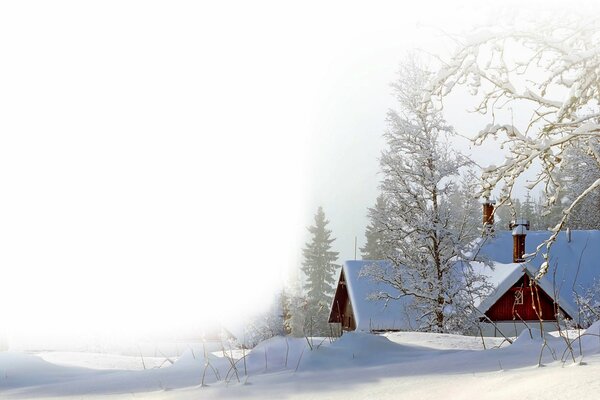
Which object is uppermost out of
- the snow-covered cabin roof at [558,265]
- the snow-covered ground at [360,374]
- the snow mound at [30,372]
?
the snow-covered cabin roof at [558,265]

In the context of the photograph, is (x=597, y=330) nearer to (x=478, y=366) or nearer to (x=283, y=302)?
(x=478, y=366)

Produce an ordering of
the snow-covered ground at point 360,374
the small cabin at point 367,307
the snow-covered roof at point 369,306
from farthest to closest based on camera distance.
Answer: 1. the snow-covered roof at point 369,306
2. the small cabin at point 367,307
3. the snow-covered ground at point 360,374

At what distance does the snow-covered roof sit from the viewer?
2465cm

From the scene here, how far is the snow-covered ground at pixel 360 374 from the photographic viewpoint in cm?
328

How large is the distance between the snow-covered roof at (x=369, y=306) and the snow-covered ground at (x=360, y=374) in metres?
17.5

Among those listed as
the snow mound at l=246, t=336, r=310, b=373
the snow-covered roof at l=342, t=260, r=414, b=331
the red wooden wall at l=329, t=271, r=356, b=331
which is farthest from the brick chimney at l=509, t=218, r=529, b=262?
the snow mound at l=246, t=336, r=310, b=373

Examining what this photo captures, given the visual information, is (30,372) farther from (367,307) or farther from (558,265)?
(558,265)

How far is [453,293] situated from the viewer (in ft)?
63.4

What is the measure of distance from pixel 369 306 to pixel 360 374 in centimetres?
2261

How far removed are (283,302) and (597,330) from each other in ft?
133

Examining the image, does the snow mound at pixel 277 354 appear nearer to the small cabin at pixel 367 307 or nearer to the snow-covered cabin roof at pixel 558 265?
the small cabin at pixel 367 307

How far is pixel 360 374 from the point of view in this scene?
4.14 metres

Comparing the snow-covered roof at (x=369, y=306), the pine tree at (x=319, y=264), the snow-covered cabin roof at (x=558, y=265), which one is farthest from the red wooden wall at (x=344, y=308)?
the pine tree at (x=319, y=264)

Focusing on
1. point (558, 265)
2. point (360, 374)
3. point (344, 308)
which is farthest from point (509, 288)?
point (360, 374)
